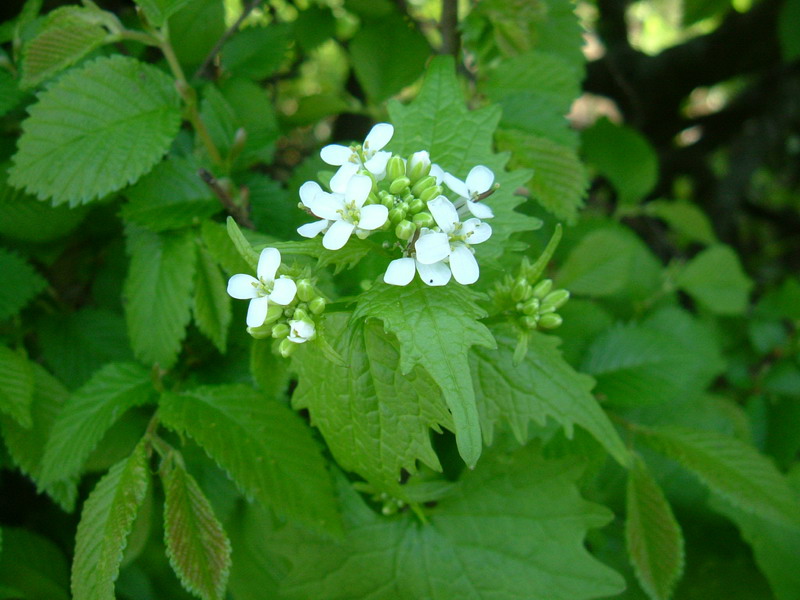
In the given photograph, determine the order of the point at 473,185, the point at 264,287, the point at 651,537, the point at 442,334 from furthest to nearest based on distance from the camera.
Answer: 1. the point at 651,537
2. the point at 473,185
3. the point at 264,287
4. the point at 442,334

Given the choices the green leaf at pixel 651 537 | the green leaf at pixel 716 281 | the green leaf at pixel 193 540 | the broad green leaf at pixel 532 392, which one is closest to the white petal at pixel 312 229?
the broad green leaf at pixel 532 392

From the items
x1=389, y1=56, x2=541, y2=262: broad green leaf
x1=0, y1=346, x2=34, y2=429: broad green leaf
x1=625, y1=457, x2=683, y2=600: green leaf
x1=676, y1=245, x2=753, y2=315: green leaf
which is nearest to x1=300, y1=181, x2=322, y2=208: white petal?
x1=389, y1=56, x2=541, y2=262: broad green leaf

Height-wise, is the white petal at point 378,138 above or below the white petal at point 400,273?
above

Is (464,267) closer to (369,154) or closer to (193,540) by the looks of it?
(369,154)

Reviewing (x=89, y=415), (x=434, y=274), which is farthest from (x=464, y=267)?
(x=89, y=415)

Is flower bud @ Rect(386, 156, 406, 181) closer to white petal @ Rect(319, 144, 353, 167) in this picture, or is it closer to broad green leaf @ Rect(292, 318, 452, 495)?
white petal @ Rect(319, 144, 353, 167)

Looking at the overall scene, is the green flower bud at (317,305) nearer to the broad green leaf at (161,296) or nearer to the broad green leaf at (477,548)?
the broad green leaf at (161,296)

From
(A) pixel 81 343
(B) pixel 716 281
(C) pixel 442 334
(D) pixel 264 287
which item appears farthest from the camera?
(B) pixel 716 281
